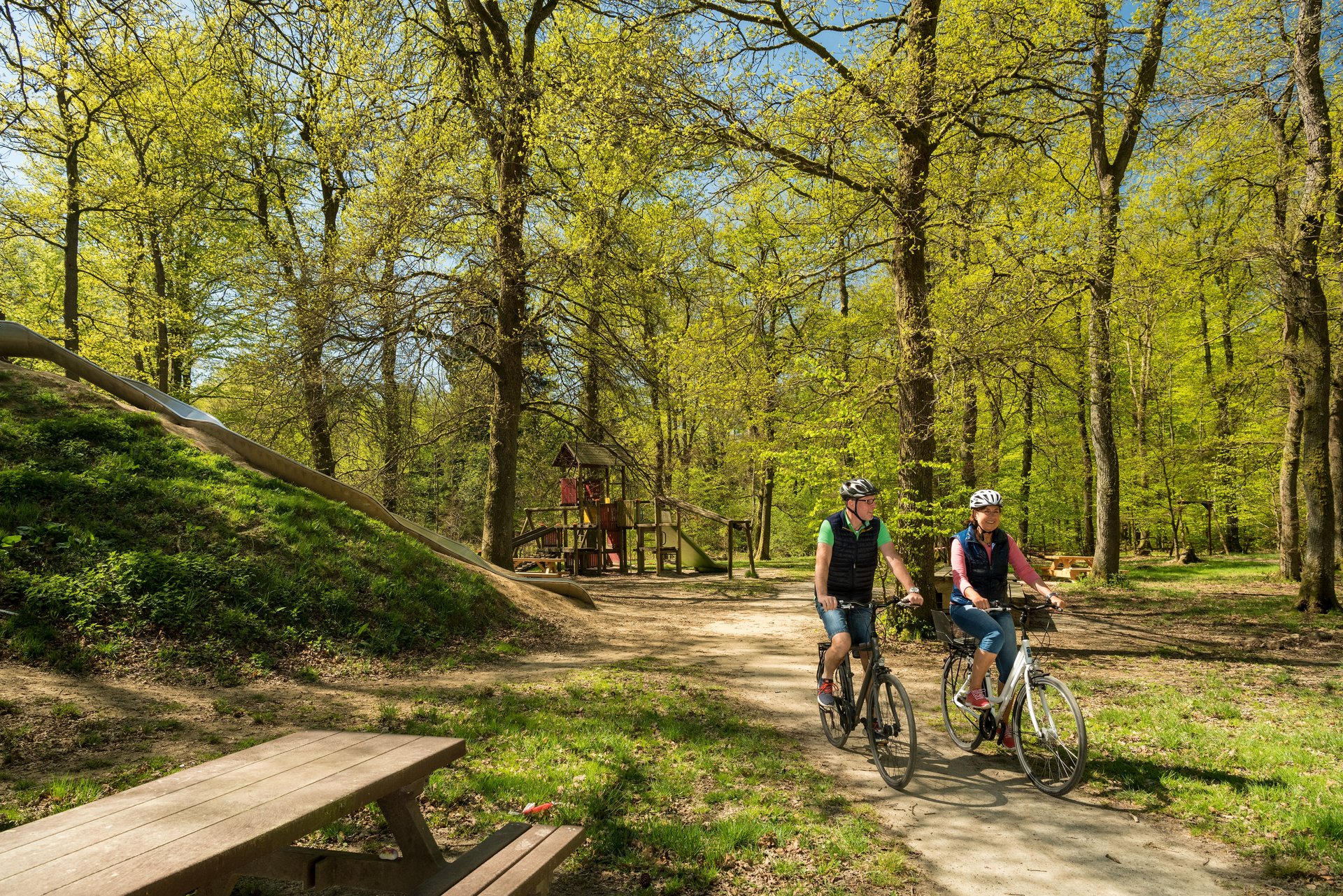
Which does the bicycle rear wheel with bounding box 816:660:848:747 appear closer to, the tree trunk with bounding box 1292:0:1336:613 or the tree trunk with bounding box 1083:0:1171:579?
the tree trunk with bounding box 1083:0:1171:579

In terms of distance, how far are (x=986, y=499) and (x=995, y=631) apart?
89 centimetres

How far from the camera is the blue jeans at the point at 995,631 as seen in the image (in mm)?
5055

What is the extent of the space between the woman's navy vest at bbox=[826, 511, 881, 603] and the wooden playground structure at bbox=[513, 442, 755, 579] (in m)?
13.3

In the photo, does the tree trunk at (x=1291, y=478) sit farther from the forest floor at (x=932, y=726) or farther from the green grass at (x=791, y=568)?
the green grass at (x=791, y=568)

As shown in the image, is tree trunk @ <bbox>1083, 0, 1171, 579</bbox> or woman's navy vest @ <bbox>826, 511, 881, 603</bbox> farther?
tree trunk @ <bbox>1083, 0, 1171, 579</bbox>

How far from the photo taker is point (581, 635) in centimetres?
1051

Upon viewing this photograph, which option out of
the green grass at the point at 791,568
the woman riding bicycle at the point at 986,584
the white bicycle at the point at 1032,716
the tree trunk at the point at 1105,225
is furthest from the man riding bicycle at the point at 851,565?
the green grass at the point at 791,568

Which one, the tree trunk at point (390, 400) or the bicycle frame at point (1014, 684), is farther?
the tree trunk at point (390, 400)

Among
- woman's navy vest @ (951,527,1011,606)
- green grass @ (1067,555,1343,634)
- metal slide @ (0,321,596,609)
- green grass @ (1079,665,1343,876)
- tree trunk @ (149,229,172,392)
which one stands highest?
tree trunk @ (149,229,172,392)

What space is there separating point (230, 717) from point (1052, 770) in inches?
226

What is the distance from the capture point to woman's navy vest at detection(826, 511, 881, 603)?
17.3 feet

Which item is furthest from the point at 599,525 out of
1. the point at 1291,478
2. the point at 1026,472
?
the point at 1291,478

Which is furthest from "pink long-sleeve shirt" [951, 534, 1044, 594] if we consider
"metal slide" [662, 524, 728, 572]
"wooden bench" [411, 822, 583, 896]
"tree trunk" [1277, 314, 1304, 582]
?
"metal slide" [662, 524, 728, 572]

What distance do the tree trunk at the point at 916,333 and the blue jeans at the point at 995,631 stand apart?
435 centimetres
